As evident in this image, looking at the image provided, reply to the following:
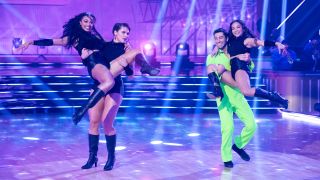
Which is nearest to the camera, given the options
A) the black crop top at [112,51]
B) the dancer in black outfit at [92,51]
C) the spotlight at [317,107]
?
the dancer in black outfit at [92,51]

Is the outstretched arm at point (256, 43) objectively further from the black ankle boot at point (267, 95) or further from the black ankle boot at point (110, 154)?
the black ankle boot at point (110, 154)

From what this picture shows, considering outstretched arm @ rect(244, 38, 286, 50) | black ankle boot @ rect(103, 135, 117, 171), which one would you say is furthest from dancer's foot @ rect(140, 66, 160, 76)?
outstretched arm @ rect(244, 38, 286, 50)

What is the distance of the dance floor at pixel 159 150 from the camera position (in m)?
5.13

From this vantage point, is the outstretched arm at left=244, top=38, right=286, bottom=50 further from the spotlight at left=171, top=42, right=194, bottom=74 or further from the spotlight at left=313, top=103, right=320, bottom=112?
the spotlight at left=171, top=42, right=194, bottom=74

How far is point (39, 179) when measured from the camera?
483 centimetres

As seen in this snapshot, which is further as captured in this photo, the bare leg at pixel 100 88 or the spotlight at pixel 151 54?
the spotlight at pixel 151 54

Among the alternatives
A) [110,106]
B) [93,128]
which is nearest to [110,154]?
[93,128]

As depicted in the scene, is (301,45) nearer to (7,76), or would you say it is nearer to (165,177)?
(7,76)

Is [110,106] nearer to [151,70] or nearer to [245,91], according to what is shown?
[151,70]

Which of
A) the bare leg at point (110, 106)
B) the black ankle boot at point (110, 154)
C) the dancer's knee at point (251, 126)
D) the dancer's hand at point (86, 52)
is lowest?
the black ankle boot at point (110, 154)

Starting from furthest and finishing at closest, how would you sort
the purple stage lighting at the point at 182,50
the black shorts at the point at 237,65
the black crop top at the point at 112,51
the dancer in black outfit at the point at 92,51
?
the purple stage lighting at the point at 182,50 < the black shorts at the point at 237,65 < the black crop top at the point at 112,51 < the dancer in black outfit at the point at 92,51

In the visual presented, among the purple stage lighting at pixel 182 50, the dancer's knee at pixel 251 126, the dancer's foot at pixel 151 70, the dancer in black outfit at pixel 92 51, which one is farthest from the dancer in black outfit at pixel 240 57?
the purple stage lighting at pixel 182 50

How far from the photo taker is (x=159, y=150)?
21.9 ft

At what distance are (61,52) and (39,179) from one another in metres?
14.7
